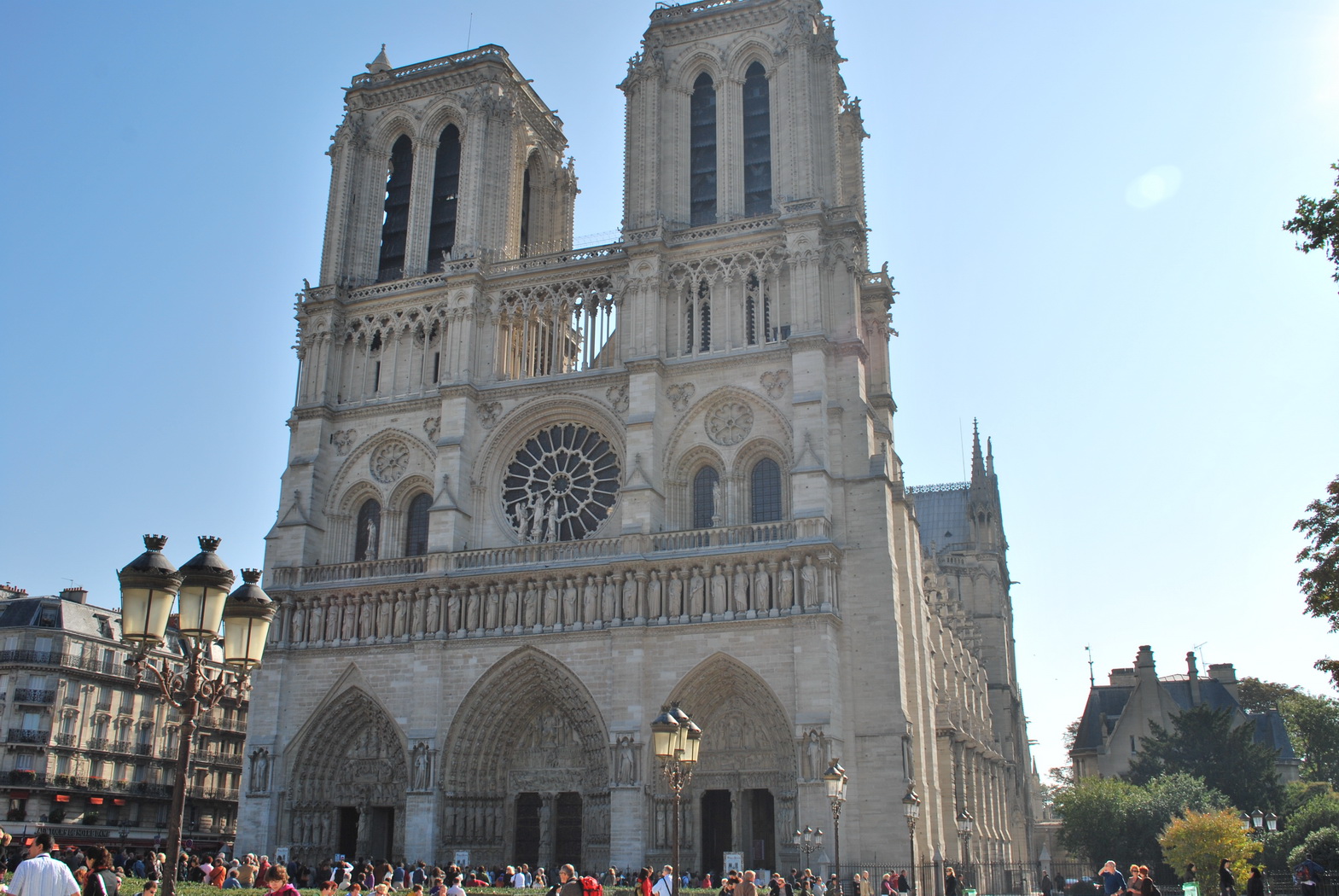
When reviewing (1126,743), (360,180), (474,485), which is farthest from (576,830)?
(1126,743)

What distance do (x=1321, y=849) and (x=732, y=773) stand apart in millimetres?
14159

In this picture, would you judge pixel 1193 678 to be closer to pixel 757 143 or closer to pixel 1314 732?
pixel 1314 732

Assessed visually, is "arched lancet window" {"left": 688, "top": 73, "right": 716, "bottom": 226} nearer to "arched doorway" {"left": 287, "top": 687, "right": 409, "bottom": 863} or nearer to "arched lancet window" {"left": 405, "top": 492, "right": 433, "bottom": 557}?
"arched lancet window" {"left": 405, "top": 492, "right": 433, "bottom": 557}

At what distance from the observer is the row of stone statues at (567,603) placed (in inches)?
1066

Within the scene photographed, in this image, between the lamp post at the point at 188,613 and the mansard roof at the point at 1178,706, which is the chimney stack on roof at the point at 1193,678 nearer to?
the mansard roof at the point at 1178,706

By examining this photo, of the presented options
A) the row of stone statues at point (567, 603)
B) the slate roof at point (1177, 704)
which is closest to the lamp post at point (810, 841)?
the row of stone statues at point (567, 603)

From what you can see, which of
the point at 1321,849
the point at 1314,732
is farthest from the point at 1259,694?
the point at 1321,849

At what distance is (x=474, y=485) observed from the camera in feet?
105

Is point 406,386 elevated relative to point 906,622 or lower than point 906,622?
elevated

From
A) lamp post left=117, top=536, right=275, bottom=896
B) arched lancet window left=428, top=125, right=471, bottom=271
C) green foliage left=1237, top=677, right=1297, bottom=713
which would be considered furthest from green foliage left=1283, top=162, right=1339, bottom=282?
green foliage left=1237, top=677, right=1297, bottom=713

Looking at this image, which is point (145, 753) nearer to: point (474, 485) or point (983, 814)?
point (474, 485)

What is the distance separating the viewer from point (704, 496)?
3055 centimetres

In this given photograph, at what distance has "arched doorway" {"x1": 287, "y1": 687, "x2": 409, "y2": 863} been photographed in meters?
30.0

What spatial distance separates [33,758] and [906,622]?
1043 inches
